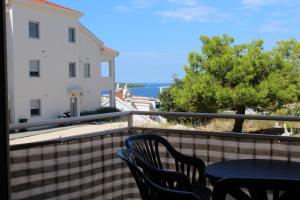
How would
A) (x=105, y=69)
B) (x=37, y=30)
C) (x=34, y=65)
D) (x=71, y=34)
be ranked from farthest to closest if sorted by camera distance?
(x=105, y=69) < (x=71, y=34) < (x=34, y=65) < (x=37, y=30)

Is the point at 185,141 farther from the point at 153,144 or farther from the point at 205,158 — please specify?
the point at 153,144

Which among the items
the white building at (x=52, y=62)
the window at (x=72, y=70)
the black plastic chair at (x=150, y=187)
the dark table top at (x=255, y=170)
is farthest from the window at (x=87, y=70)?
the black plastic chair at (x=150, y=187)

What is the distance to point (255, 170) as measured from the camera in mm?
2117

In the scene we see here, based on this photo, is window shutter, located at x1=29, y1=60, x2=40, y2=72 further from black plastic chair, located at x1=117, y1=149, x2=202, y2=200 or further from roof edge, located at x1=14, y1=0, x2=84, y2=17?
black plastic chair, located at x1=117, y1=149, x2=202, y2=200

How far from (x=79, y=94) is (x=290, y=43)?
1115 centimetres

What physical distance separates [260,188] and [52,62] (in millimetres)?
20030

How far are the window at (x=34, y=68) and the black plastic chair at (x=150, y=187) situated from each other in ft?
61.5

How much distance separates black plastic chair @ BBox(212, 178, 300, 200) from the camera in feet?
5.22

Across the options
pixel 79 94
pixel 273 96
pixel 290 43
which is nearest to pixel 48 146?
pixel 273 96

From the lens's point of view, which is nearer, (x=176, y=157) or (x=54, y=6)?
(x=176, y=157)

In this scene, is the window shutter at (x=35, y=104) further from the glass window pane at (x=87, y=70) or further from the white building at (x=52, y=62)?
the glass window pane at (x=87, y=70)

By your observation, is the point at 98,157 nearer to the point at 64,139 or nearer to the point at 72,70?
the point at 64,139

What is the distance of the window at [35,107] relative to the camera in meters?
20.0

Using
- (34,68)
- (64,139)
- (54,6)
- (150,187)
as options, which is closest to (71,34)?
(54,6)
